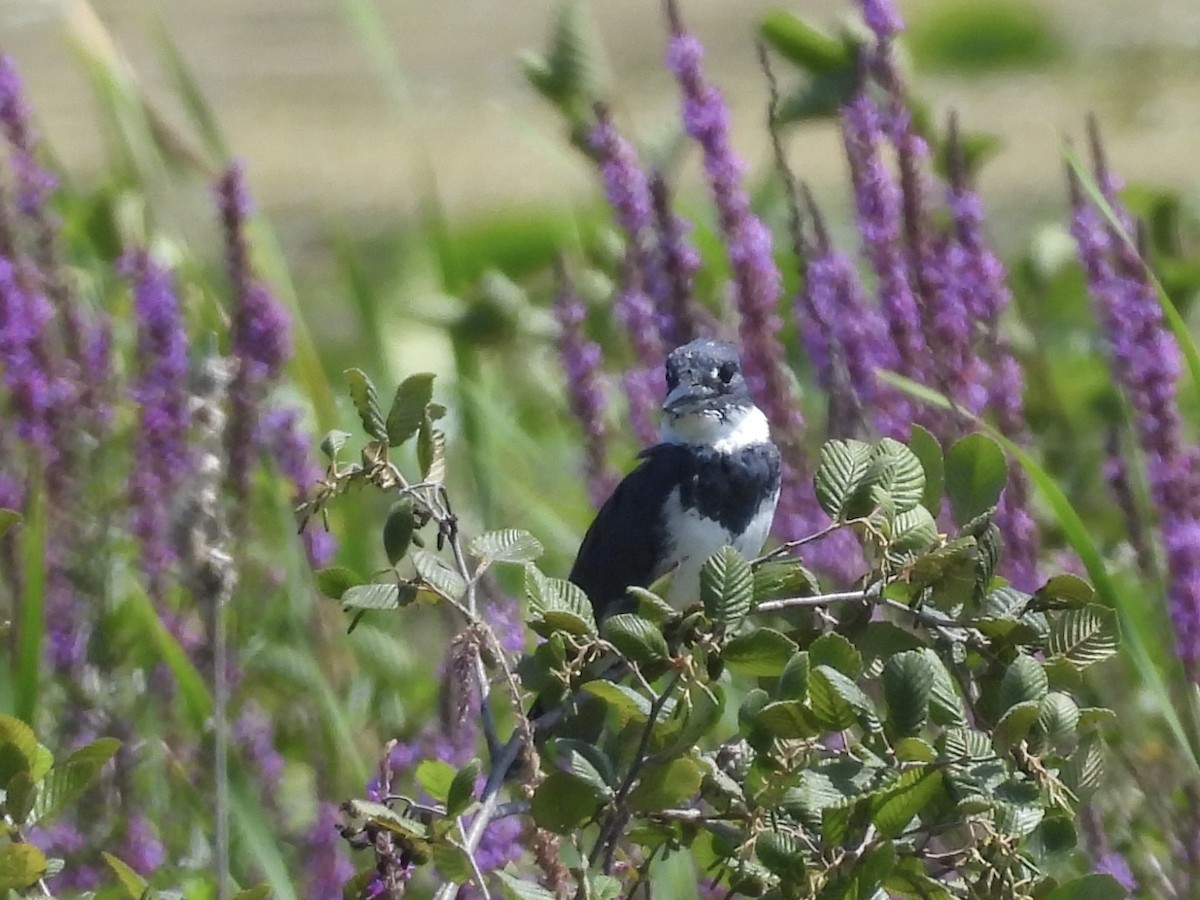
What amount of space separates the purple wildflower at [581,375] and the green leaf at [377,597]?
922mm

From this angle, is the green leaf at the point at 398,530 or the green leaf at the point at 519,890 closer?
the green leaf at the point at 519,890

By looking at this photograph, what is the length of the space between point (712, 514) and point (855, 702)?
0.82 meters

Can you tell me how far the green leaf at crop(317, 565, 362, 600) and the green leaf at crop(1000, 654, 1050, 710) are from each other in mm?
418

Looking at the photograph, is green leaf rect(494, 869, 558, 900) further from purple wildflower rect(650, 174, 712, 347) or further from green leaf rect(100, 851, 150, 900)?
purple wildflower rect(650, 174, 712, 347)

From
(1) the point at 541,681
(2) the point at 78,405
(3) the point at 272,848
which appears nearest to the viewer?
(1) the point at 541,681

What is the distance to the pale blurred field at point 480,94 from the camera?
5.46 metres

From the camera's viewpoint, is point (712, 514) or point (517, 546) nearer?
point (517, 546)

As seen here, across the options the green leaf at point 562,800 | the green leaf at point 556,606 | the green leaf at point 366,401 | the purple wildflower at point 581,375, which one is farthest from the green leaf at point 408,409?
the purple wildflower at point 581,375

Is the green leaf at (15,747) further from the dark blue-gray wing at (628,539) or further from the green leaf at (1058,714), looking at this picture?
the dark blue-gray wing at (628,539)

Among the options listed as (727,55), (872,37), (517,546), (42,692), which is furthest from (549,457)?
(727,55)

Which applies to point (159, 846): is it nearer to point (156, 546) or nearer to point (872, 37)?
point (156, 546)

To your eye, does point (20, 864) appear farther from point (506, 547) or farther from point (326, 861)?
point (326, 861)

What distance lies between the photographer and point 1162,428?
6.30 ft

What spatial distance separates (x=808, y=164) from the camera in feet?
18.3
